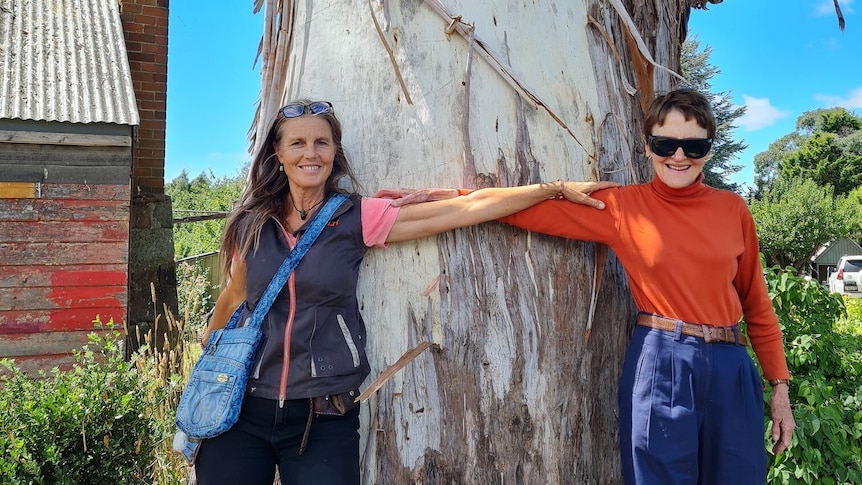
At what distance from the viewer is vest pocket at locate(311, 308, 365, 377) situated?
1.76m

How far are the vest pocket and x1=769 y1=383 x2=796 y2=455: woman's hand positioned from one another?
4.46 feet

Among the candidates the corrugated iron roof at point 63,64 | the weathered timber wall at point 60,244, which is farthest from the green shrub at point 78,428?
the corrugated iron roof at point 63,64

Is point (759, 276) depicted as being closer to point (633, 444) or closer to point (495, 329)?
point (633, 444)

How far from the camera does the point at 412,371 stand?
6.24 ft

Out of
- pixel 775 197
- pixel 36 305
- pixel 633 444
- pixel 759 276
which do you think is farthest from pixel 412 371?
pixel 775 197

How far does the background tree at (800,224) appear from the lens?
30234mm

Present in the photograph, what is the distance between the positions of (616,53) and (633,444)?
4.31 ft

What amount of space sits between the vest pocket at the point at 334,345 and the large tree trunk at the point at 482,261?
142 mm

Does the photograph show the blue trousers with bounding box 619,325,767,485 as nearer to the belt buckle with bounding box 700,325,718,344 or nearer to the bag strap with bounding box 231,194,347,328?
the belt buckle with bounding box 700,325,718,344

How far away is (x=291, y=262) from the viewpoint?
1.84m

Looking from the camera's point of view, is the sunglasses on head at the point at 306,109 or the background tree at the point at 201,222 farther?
the background tree at the point at 201,222

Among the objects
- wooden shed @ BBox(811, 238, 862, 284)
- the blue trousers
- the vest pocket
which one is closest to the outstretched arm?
the vest pocket

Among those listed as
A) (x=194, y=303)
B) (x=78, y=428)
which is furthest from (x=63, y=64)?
(x=78, y=428)

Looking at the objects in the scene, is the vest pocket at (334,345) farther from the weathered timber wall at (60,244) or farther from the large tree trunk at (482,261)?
the weathered timber wall at (60,244)
